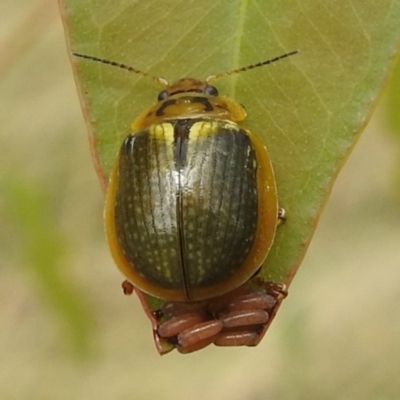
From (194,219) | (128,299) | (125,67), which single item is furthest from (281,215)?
(128,299)

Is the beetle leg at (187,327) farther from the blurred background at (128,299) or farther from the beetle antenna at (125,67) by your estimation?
the blurred background at (128,299)

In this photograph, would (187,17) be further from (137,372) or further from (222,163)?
(137,372)

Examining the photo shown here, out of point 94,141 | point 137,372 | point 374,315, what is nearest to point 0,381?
point 137,372

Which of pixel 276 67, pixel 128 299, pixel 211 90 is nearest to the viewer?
→ pixel 276 67

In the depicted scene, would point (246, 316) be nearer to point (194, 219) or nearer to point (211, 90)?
point (194, 219)

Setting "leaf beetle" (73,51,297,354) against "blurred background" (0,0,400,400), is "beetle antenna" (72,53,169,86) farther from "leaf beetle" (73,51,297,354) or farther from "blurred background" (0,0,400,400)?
"blurred background" (0,0,400,400)

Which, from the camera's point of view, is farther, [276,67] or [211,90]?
[211,90]

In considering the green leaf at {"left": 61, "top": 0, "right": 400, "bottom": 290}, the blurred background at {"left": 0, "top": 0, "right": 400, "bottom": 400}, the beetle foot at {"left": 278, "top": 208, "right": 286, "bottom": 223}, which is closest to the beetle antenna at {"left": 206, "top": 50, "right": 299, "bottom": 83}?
the green leaf at {"left": 61, "top": 0, "right": 400, "bottom": 290}
